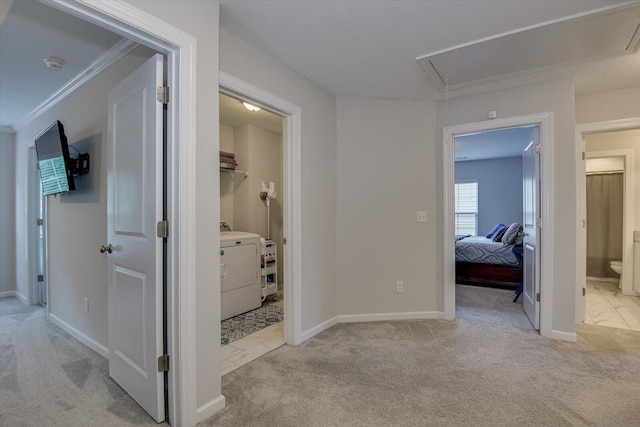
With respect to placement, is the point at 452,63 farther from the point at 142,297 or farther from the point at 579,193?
the point at 142,297

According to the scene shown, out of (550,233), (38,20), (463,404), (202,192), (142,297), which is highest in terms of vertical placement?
(38,20)

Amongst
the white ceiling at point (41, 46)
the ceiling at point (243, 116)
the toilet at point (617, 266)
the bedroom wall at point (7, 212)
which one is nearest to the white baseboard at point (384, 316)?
the ceiling at point (243, 116)

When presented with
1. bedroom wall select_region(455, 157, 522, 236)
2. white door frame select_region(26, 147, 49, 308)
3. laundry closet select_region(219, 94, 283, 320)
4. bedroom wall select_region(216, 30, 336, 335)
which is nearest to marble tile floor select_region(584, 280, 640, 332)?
bedroom wall select_region(455, 157, 522, 236)

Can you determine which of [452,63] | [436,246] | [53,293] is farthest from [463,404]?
[53,293]

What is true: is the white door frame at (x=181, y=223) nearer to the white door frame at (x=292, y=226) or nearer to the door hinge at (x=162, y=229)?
the door hinge at (x=162, y=229)

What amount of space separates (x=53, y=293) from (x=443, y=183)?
406 cm

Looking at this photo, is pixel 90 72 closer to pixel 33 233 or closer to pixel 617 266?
pixel 33 233

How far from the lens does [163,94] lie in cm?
165

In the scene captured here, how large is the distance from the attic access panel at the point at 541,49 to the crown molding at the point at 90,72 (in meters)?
2.10

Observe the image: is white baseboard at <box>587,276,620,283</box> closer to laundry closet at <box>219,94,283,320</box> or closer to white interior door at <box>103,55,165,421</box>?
laundry closet at <box>219,94,283,320</box>

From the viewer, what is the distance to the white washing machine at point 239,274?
130 inches

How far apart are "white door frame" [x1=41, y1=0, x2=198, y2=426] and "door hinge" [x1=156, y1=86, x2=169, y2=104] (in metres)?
0.04

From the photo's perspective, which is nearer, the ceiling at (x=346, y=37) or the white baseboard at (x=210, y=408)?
the white baseboard at (x=210, y=408)

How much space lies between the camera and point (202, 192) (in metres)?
1.71
